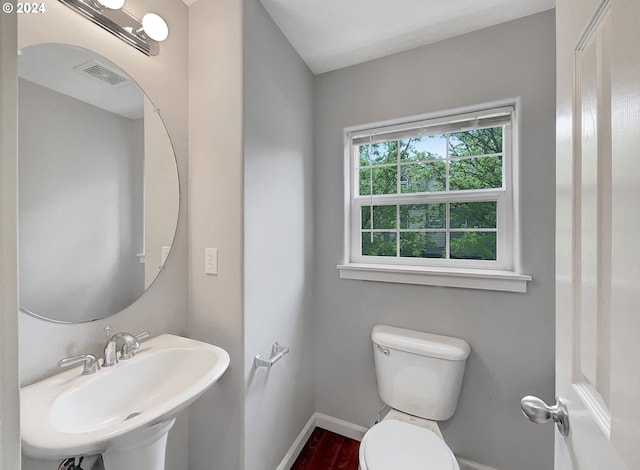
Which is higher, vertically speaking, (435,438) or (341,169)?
(341,169)

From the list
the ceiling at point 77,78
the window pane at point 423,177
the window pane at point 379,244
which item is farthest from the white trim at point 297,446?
the ceiling at point 77,78

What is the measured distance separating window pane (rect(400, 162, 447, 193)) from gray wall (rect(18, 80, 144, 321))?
1.41 m

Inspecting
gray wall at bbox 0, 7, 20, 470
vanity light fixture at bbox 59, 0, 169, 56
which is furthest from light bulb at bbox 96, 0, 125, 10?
gray wall at bbox 0, 7, 20, 470

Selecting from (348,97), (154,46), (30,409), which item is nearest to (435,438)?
(30,409)

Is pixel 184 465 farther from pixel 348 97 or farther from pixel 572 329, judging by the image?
pixel 348 97

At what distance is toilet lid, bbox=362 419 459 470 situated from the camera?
1006 mm

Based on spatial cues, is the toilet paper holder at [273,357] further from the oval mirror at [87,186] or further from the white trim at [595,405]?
the white trim at [595,405]

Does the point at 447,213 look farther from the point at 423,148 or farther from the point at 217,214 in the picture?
the point at 217,214

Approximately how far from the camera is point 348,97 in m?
1.68

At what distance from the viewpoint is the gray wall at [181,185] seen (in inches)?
31.9

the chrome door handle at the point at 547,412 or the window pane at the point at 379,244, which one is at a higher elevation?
the window pane at the point at 379,244

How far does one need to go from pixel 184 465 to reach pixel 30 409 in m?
0.87

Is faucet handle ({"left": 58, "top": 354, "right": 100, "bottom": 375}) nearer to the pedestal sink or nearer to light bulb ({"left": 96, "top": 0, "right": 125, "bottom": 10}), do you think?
the pedestal sink

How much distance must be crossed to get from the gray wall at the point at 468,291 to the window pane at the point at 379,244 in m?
0.19
